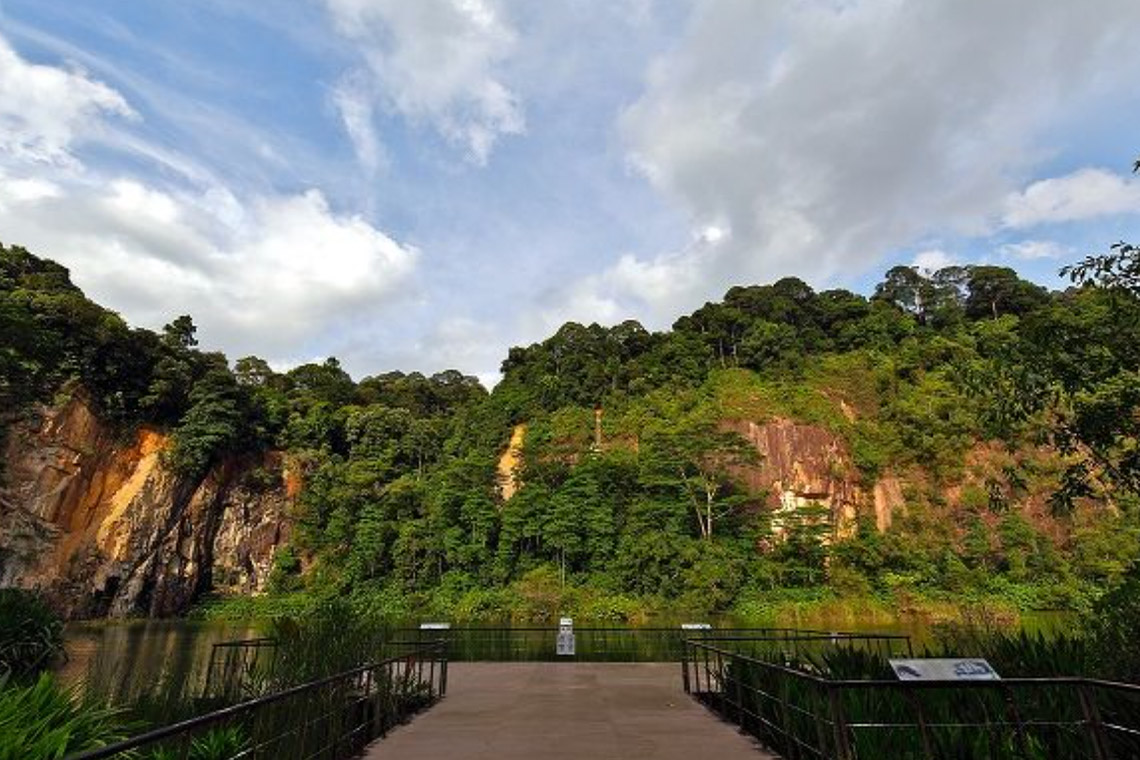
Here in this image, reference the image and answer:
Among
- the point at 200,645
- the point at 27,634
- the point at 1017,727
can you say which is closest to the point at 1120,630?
the point at 1017,727

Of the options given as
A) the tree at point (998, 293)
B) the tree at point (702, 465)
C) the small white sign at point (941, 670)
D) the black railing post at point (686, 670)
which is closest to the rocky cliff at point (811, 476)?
the tree at point (702, 465)

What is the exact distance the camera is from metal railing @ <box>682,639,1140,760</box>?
3742mm

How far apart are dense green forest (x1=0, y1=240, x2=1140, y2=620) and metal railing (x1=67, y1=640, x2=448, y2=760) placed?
23862 mm

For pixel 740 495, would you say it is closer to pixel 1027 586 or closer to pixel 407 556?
pixel 1027 586

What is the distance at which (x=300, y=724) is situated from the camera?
15.1 ft

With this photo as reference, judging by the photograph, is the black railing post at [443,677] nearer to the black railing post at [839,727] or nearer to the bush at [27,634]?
the bush at [27,634]

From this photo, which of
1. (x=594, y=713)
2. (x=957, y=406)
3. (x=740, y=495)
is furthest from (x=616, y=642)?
(x=957, y=406)

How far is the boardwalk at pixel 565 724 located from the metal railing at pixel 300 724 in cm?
25

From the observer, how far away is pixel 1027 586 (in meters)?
33.3

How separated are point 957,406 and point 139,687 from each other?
43.3 metres

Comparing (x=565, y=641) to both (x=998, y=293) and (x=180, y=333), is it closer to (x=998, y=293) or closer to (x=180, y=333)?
(x=180, y=333)

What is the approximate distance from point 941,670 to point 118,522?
1650 inches

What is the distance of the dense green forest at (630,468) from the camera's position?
113ft

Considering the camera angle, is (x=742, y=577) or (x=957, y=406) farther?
(x=957, y=406)
